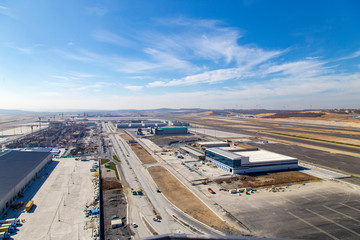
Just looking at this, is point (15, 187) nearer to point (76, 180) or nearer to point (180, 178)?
point (76, 180)

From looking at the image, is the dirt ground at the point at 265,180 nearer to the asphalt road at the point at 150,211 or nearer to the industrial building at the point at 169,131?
the asphalt road at the point at 150,211

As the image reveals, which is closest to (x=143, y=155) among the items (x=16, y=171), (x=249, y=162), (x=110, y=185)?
(x=110, y=185)

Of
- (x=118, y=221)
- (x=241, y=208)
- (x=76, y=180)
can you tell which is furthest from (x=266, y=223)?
(x=76, y=180)

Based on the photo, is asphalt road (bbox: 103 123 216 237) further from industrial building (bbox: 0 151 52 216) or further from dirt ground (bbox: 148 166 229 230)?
industrial building (bbox: 0 151 52 216)

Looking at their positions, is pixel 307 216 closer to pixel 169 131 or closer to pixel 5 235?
pixel 5 235

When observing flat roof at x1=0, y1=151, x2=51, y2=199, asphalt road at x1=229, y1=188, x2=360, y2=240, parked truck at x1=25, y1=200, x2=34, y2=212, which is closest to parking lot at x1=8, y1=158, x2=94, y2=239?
parked truck at x1=25, y1=200, x2=34, y2=212
